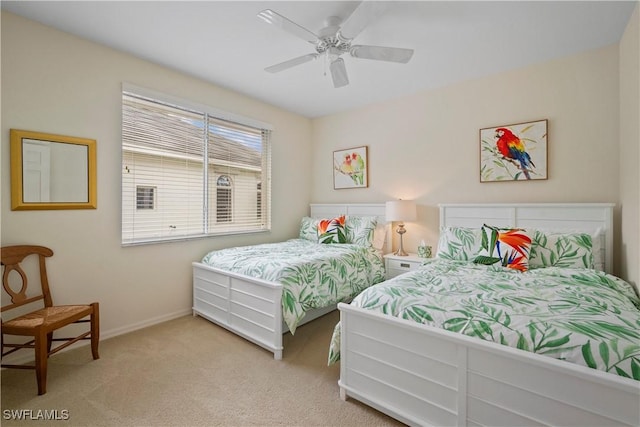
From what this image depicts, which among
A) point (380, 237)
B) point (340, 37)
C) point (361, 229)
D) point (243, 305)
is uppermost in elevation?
point (340, 37)

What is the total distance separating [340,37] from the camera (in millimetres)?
2197

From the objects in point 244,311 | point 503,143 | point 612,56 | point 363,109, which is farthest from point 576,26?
point 244,311

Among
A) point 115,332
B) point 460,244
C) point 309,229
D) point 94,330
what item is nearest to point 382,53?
point 460,244

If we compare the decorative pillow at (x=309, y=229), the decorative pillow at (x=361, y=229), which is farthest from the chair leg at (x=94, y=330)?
the decorative pillow at (x=361, y=229)

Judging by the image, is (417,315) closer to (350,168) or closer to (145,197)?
(145,197)

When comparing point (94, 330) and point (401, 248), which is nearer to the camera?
point (94, 330)

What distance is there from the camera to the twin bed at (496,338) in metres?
1.15

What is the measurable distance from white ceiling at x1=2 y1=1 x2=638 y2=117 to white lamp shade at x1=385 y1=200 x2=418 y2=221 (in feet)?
4.65

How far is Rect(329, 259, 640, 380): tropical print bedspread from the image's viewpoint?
46.0 inches

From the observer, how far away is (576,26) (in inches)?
90.2

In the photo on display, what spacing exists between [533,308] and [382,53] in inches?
77.0

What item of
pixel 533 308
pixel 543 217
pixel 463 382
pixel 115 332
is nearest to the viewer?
pixel 463 382

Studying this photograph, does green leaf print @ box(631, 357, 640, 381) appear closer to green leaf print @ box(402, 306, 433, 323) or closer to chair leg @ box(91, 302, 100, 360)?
green leaf print @ box(402, 306, 433, 323)

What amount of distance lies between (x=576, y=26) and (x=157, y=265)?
425cm
